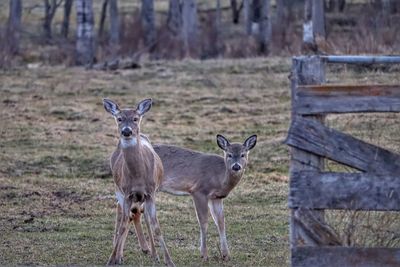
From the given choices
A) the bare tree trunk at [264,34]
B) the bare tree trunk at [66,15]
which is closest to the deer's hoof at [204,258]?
the bare tree trunk at [264,34]

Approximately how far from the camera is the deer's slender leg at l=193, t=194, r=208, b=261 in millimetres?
11539

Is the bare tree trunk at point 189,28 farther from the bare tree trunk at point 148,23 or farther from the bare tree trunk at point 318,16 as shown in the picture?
the bare tree trunk at point 318,16

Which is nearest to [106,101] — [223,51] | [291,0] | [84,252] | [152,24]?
→ [84,252]

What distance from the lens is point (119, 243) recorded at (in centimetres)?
1095

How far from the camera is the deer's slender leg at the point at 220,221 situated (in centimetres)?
1151

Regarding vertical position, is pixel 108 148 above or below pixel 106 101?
below

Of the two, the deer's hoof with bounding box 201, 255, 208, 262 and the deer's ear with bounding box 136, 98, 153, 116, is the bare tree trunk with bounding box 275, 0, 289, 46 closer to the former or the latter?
the deer's ear with bounding box 136, 98, 153, 116

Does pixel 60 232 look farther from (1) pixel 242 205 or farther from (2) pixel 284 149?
(2) pixel 284 149

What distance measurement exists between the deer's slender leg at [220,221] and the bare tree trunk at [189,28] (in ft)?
69.5

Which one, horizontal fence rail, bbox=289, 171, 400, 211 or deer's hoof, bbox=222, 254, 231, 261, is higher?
horizontal fence rail, bbox=289, 171, 400, 211

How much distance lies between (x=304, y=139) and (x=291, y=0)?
45123 millimetres

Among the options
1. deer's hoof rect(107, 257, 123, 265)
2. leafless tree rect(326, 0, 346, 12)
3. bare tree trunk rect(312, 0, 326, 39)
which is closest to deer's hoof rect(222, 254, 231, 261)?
deer's hoof rect(107, 257, 123, 265)

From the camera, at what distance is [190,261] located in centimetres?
1116

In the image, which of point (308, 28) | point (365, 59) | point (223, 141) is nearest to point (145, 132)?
point (223, 141)
